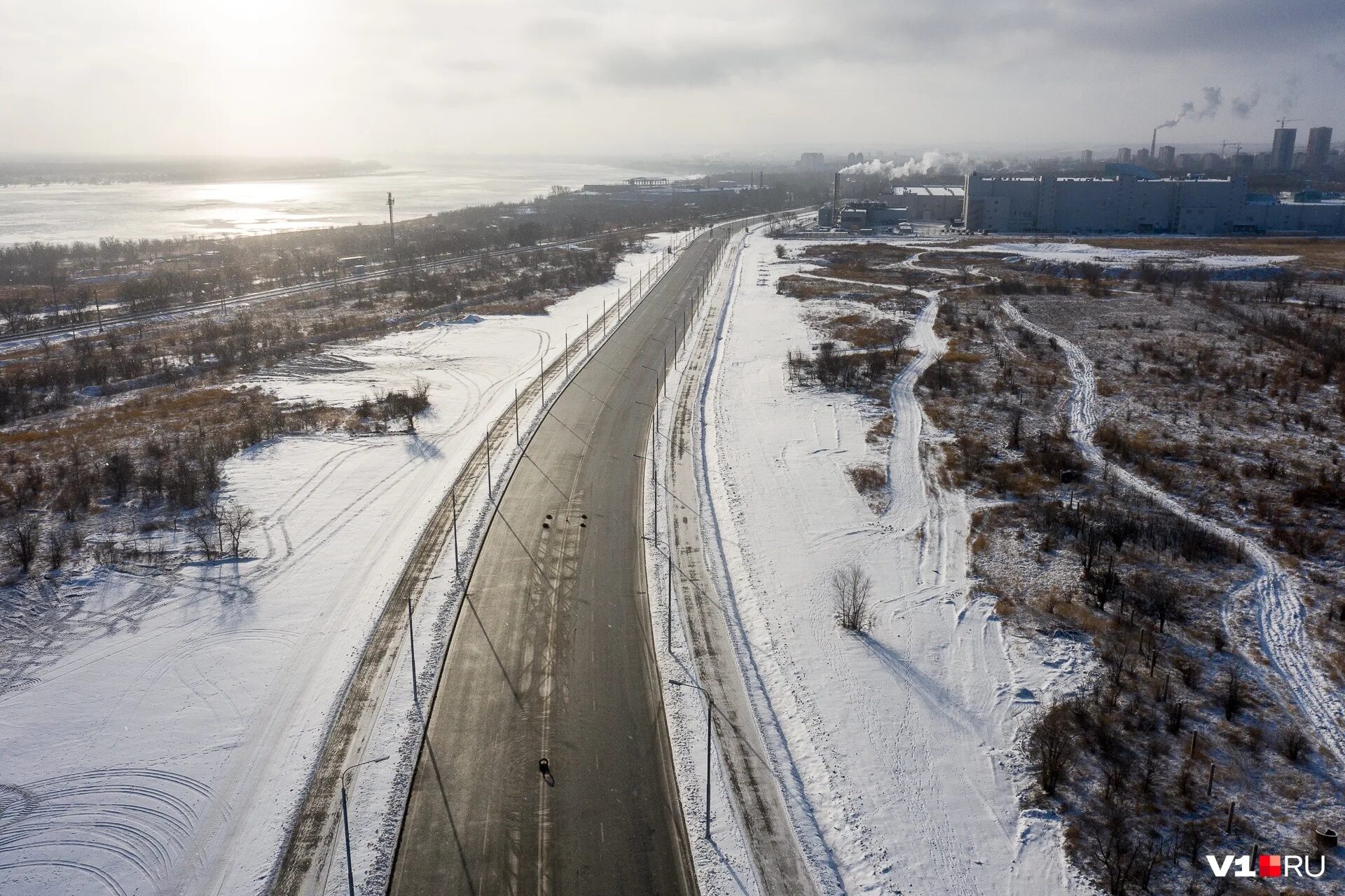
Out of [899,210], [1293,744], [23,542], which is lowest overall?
[1293,744]

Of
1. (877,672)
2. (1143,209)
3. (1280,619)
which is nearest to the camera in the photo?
(877,672)

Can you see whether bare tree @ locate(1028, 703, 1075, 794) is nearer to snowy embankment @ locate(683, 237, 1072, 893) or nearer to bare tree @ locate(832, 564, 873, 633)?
snowy embankment @ locate(683, 237, 1072, 893)

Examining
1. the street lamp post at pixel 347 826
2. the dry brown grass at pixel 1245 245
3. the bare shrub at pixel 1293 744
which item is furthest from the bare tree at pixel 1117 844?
the dry brown grass at pixel 1245 245

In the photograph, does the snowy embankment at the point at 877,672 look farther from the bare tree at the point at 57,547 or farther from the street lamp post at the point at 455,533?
the bare tree at the point at 57,547

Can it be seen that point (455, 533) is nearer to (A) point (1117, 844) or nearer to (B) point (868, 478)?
(B) point (868, 478)

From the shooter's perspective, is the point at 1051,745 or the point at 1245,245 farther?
the point at 1245,245

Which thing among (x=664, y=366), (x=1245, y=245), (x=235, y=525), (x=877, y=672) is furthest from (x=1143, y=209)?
(x=235, y=525)

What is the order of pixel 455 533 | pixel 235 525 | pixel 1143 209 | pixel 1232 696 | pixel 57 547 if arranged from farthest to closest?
pixel 1143 209 → pixel 235 525 → pixel 455 533 → pixel 57 547 → pixel 1232 696

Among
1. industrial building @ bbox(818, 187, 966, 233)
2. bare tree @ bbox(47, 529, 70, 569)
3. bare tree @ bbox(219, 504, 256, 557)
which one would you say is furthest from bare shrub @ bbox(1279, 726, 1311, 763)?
industrial building @ bbox(818, 187, 966, 233)
